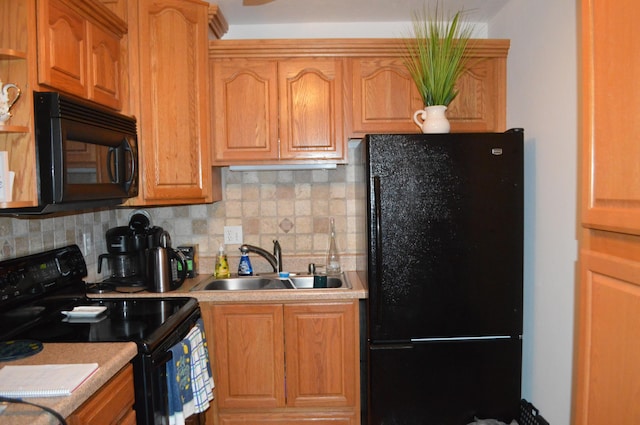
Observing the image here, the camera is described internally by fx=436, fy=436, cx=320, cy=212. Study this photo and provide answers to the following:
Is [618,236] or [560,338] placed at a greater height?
[618,236]

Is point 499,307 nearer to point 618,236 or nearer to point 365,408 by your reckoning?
point 365,408

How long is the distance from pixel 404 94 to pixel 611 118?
57.1 inches

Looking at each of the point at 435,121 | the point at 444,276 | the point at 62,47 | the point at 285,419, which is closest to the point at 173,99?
the point at 62,47

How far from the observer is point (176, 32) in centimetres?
220

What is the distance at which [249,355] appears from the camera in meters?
2.22

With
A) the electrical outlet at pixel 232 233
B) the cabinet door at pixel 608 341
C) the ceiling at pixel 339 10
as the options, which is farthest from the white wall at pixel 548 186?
the electrical outlet at pixel 232 233

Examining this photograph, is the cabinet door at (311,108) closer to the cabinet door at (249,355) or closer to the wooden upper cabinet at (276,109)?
the wooden upper cabinet at (276,109)

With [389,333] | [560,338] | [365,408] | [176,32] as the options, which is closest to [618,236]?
[560,338]

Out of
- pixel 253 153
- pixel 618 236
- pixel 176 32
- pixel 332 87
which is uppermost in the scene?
pixel 176 32

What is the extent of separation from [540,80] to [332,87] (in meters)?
1.02

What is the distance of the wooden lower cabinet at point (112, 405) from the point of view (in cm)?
120

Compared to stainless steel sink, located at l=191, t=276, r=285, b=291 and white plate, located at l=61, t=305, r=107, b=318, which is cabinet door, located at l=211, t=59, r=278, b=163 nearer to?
stainless steel sink, located at l=191, t=276, r=285, b=291

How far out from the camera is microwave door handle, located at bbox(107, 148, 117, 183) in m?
1.87

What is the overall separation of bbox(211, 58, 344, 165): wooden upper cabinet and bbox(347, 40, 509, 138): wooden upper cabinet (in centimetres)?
11
